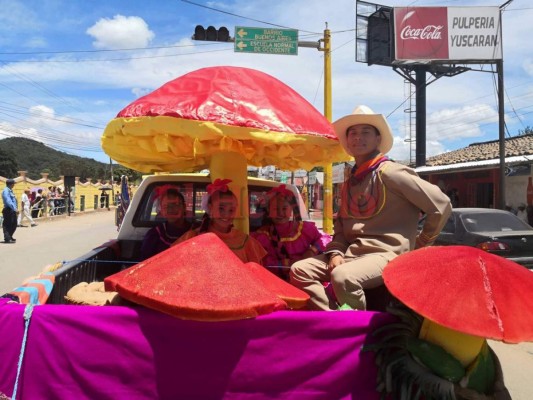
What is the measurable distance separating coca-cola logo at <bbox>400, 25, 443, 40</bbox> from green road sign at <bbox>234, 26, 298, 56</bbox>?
19311mm

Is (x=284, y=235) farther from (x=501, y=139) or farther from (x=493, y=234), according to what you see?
(x=501, y=139)

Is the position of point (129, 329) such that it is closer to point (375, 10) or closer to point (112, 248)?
point (112, 248)

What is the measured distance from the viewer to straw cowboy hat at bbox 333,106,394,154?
299 centimetres

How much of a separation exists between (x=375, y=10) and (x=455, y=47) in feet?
20.9

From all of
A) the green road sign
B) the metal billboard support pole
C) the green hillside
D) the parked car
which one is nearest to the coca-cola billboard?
the metal billboard support pole

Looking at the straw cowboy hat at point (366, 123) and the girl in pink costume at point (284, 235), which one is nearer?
the straw cowboy hat at point (366, 123)

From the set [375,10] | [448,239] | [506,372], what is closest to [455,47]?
[375,10]

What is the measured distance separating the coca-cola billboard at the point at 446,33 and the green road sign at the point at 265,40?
55.9 feet

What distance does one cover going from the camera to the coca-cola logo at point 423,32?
2755cm

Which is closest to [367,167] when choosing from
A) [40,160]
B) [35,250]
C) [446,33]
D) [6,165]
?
[35,250]

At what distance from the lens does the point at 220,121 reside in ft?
8.53

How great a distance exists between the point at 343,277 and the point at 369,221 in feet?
1.69

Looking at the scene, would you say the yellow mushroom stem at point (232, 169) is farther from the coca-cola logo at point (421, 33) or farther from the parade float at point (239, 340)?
the coca-cola logo at point (421, 33)

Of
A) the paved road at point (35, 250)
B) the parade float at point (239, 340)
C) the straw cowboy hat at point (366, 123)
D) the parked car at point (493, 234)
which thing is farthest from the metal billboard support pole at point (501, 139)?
the parade float at point (239, 340)
